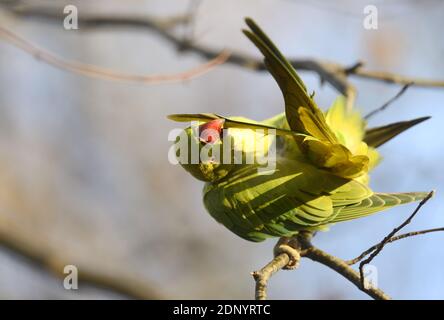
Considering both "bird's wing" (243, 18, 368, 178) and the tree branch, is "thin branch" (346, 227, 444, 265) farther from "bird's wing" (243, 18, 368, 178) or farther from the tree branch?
"bird's wing" (243, 18, 368, 178)

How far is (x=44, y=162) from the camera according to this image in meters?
2.93

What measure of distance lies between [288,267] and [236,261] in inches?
50.5

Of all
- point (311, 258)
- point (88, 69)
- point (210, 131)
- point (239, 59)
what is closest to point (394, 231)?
point (311, 258)

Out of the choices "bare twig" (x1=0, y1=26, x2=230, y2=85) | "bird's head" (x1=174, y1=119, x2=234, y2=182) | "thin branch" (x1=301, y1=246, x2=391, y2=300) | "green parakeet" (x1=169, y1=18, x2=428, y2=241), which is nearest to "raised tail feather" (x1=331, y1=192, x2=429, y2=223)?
"green parakeet" (x1=169, y1=18, x2=428, y2=241)

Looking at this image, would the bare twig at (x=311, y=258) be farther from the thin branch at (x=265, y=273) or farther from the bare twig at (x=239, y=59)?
the bare twig at (x=239, y=59)

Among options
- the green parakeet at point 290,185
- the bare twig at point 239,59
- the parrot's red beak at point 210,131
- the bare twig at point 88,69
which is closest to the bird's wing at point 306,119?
the green parakeet at point 290,185

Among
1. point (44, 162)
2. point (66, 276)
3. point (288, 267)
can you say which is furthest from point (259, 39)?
point (44, 162)

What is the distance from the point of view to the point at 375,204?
136 cm

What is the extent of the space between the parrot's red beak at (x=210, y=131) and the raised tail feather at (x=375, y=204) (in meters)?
0.36

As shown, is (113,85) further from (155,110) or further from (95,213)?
(95,213)

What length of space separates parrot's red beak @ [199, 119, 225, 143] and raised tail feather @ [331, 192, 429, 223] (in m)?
0.36

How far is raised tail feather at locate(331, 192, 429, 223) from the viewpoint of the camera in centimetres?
135

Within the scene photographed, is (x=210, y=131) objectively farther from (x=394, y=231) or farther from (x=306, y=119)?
(x=394, y=231)

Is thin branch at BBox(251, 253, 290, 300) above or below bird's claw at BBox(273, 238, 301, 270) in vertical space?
below
